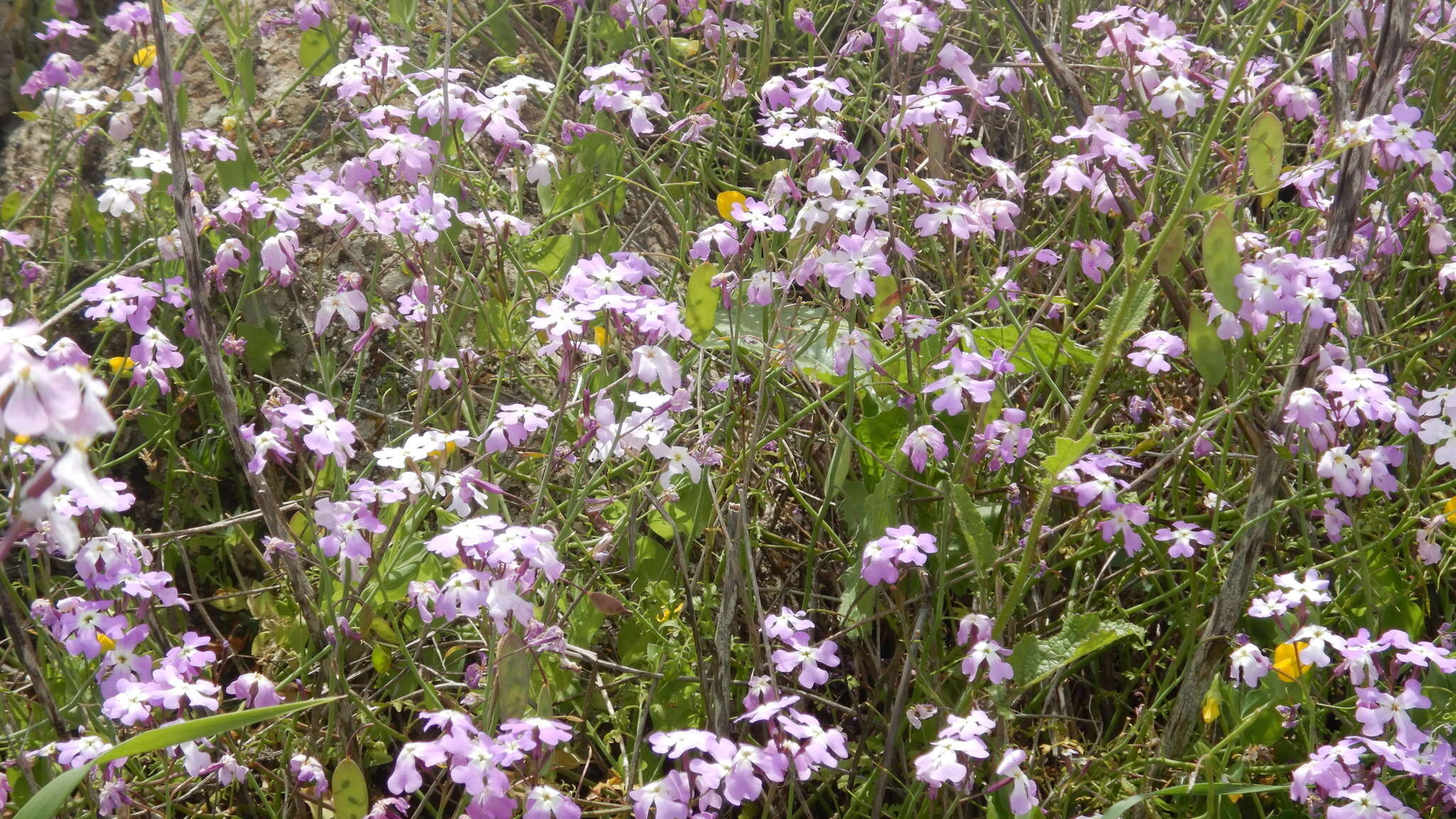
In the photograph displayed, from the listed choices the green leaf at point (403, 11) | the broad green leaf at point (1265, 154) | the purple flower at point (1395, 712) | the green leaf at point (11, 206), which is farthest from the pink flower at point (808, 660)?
the green leaf at point (11, 206)

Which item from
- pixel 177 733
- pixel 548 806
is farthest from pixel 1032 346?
pixel 177 733

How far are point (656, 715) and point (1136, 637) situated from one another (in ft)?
2.37

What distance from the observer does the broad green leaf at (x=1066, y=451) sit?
119 centimetres

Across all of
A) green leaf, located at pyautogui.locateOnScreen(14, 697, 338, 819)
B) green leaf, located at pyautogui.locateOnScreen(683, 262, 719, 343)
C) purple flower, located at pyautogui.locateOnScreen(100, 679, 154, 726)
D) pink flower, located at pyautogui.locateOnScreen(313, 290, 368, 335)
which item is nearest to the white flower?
pink flower, located at pyautogui.locateOnScreen(313, 290, 368, 335)

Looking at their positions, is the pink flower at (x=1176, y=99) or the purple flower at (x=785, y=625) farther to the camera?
the pink flower at (x=1176, y=99)

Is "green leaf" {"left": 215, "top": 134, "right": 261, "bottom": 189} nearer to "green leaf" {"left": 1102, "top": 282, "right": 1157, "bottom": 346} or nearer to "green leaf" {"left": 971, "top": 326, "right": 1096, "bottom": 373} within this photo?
"green leaf" {"left": 971, "top": 326, "right": 1096, "bottom": 373}

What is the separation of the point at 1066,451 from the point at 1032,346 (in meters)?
0.49

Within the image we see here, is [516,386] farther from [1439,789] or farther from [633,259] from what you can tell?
[1439,789]

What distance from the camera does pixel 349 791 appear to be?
4.34 ft

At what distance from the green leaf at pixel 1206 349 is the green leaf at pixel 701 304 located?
0.52 metres

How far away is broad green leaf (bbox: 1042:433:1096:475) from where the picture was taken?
1189 millimetres

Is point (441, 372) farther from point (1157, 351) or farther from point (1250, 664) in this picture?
point (1250, 664)

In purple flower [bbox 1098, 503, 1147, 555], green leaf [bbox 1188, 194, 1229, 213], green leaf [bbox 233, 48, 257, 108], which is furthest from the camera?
green leaf [bbox 233, 48, 257, 108]

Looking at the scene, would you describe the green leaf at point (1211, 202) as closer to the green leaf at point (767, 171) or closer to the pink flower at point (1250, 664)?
the pink flower at point (1250, 664)
